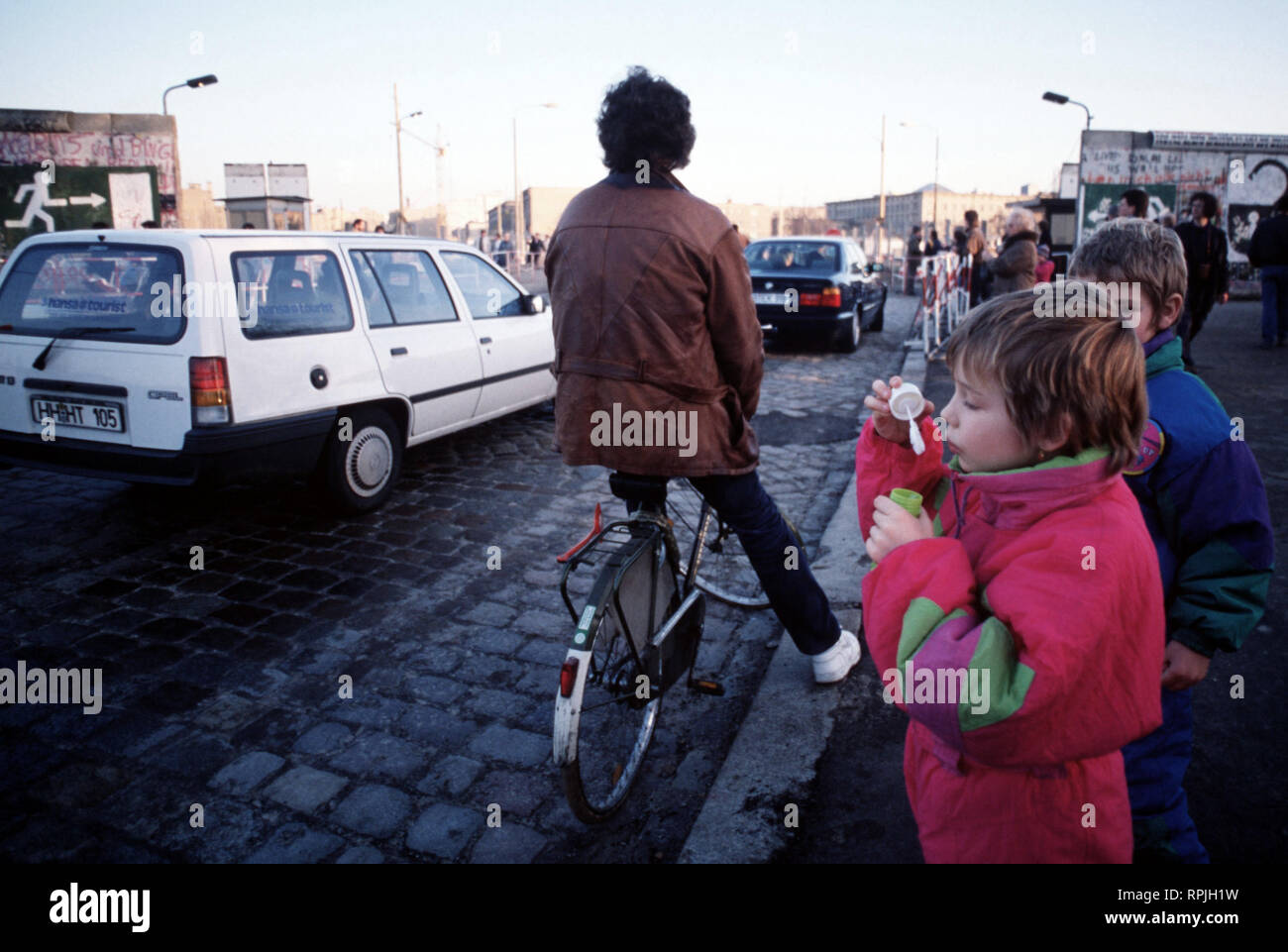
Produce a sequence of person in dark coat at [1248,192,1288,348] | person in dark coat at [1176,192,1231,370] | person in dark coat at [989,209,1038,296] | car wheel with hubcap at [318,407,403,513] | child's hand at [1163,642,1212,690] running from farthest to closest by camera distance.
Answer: person in dark coat at [1248,192,1288,348] < person in dark coat at [1176,192,1231,370] < person in dark coat at [989,209,1038,296] < car wheel with hubcap at [318,407,403,513] < child's hand at [1163,642,1212,690]

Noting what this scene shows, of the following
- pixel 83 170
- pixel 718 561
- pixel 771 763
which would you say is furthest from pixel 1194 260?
pixel 83 170

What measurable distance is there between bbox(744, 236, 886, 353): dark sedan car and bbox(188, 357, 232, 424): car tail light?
879 centimetres

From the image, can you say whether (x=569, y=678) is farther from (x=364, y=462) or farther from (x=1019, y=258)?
(x=1019, y=258)

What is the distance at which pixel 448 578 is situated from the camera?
4516mm

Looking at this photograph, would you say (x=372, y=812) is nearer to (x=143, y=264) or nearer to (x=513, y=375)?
(x=143, y=264)

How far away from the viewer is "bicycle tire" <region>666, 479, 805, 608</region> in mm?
3613

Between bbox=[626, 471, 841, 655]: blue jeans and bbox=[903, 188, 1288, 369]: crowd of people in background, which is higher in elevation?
bbox=[903, 188, 1288, 369]: crowd of people in background

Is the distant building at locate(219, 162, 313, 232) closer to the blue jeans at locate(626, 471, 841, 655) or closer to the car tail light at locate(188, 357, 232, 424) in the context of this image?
the car tail light at locate(188, 357, 232, 424)

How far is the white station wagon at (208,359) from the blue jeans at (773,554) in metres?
2.79

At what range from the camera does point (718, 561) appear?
4832 millimetres

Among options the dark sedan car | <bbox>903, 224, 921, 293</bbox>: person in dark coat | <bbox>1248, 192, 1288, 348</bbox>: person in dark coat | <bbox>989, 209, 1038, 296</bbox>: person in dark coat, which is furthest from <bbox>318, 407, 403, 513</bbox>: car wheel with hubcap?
<bbox>903, 224, 921, 293</bbox>: person in dark coat

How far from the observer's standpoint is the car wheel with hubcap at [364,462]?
5.24 m

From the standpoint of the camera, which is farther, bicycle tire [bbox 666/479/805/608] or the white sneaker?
bicycle tire [bbox 666/479/805/608]

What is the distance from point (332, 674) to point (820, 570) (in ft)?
8.11
